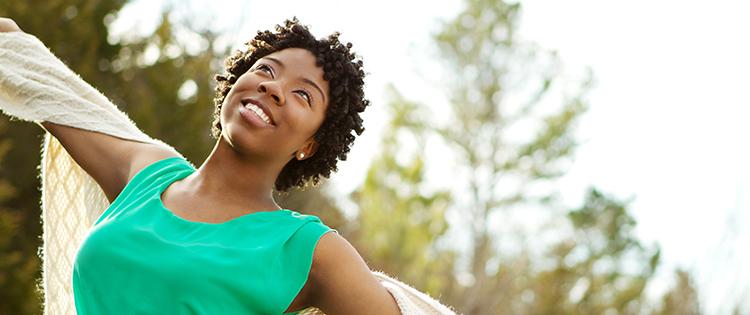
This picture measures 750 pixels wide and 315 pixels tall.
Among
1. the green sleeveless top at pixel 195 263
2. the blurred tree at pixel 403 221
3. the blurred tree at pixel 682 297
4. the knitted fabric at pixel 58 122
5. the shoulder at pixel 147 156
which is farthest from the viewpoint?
the blurred tree at pixel 682 297

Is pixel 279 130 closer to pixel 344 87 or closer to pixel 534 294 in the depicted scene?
pixel 344 87

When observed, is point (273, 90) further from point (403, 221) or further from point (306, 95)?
point (403, 221)

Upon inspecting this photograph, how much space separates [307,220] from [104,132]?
2.27ft

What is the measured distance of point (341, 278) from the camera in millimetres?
2123

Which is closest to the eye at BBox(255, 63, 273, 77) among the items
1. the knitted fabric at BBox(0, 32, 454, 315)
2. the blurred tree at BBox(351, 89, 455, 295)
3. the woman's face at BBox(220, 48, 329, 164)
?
the woman's face at BBox(220, 48, 329, 164)

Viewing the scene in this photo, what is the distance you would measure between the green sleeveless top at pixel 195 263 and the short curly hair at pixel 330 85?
250 millimetres

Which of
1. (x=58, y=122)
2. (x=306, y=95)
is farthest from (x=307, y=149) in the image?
(x=58, y=122)

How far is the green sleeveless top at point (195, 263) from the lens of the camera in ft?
6.89

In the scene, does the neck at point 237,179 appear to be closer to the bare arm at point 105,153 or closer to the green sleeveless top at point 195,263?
the green sleeveless top at point 195,263

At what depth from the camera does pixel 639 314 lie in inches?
866

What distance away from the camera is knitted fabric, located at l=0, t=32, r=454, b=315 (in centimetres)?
261

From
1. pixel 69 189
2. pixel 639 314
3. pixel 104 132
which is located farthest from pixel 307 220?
pixel 639 314

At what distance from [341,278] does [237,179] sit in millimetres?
329

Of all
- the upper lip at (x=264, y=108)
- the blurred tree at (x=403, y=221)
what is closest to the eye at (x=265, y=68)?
the upper lip at (x=264, y=108)
